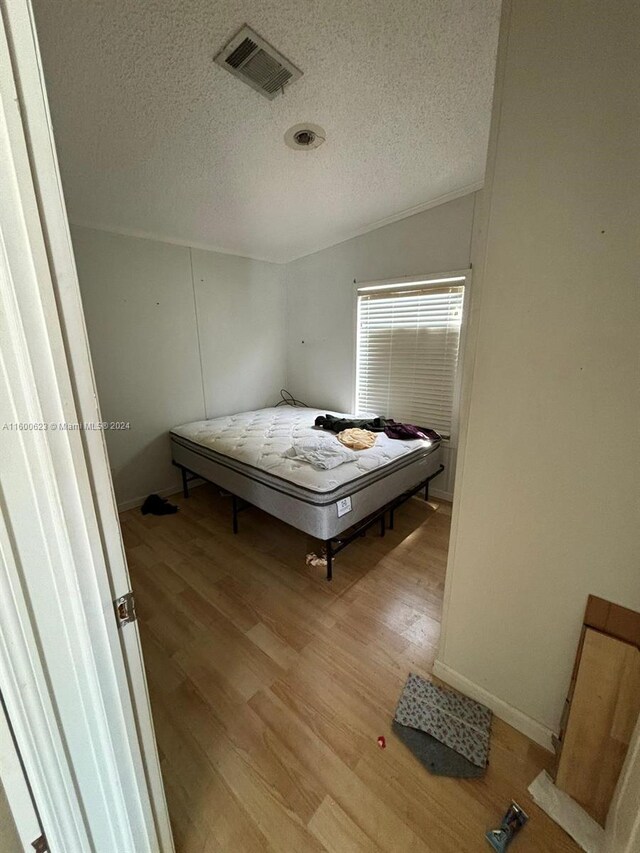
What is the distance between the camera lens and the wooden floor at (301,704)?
3.29 feet

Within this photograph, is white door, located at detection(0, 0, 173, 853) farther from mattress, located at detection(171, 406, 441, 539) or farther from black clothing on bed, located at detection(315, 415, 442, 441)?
black clothing on bed, located at detection(315, 415, 442, 441)

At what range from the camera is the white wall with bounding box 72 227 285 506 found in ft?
8.92

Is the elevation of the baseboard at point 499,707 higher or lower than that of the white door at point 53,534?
lower

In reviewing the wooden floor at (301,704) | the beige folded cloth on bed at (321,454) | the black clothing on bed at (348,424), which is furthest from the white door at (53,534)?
the black clothing on bed at (348,424)

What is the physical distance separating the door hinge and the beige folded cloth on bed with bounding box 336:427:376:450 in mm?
1878

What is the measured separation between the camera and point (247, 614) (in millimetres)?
1793

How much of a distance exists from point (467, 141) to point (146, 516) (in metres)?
3.61

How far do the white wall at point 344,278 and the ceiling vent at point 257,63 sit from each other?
174 cm

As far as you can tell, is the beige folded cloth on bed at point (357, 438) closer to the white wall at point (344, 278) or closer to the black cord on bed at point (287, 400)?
the white wall at point (344, 278)

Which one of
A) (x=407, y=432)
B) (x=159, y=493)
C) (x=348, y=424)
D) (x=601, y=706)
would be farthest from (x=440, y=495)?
(x=159, y=493)

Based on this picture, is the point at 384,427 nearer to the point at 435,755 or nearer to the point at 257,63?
the point at 435,755

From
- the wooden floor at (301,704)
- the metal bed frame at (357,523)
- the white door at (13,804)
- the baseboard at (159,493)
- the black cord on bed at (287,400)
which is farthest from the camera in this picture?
the black cord on bed at (287,400)

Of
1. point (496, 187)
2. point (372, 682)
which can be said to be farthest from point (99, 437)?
point (372, 682)

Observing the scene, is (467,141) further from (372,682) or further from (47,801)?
(47,801)
